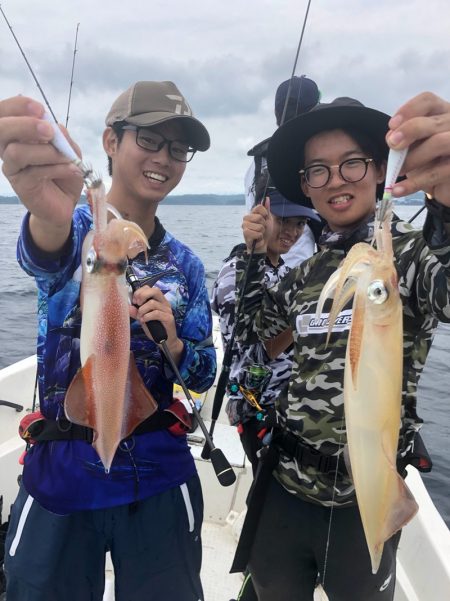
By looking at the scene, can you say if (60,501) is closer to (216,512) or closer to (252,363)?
(252,363)

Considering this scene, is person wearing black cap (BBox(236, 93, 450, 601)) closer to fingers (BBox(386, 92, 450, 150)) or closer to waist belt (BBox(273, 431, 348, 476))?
waist belt (BBox(273, 431, 348, 476))

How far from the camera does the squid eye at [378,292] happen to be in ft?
4.35

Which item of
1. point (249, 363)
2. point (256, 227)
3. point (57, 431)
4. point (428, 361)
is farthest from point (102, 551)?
point (428, 361)

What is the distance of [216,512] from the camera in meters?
4.86

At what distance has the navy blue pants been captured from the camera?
215cm

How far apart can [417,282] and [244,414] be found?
1.81m

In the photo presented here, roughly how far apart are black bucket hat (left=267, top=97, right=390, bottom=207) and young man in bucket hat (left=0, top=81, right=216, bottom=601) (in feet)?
1.40

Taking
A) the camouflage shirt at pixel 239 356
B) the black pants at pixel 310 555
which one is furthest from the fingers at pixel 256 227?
the black pants at pixel 310 555

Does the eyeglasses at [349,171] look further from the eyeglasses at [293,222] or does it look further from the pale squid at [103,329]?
the eyeglasses at [293,222]

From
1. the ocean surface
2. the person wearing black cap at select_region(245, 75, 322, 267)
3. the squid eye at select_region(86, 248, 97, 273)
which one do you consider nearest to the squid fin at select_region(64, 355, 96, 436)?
the squid eye at select_region(86, 248, 97, 273)

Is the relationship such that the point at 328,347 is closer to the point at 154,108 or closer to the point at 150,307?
the point at 150,307

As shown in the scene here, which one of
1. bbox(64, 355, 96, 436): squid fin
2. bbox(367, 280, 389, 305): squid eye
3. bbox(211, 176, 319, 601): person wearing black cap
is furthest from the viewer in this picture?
bbox(211, 176, 319, 601): person wearing black cap

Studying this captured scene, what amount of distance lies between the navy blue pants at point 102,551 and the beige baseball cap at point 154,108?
1902 millimetres

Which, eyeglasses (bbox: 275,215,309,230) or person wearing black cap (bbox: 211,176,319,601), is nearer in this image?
person wearing black cap (bbox: 211,176,319,601)
